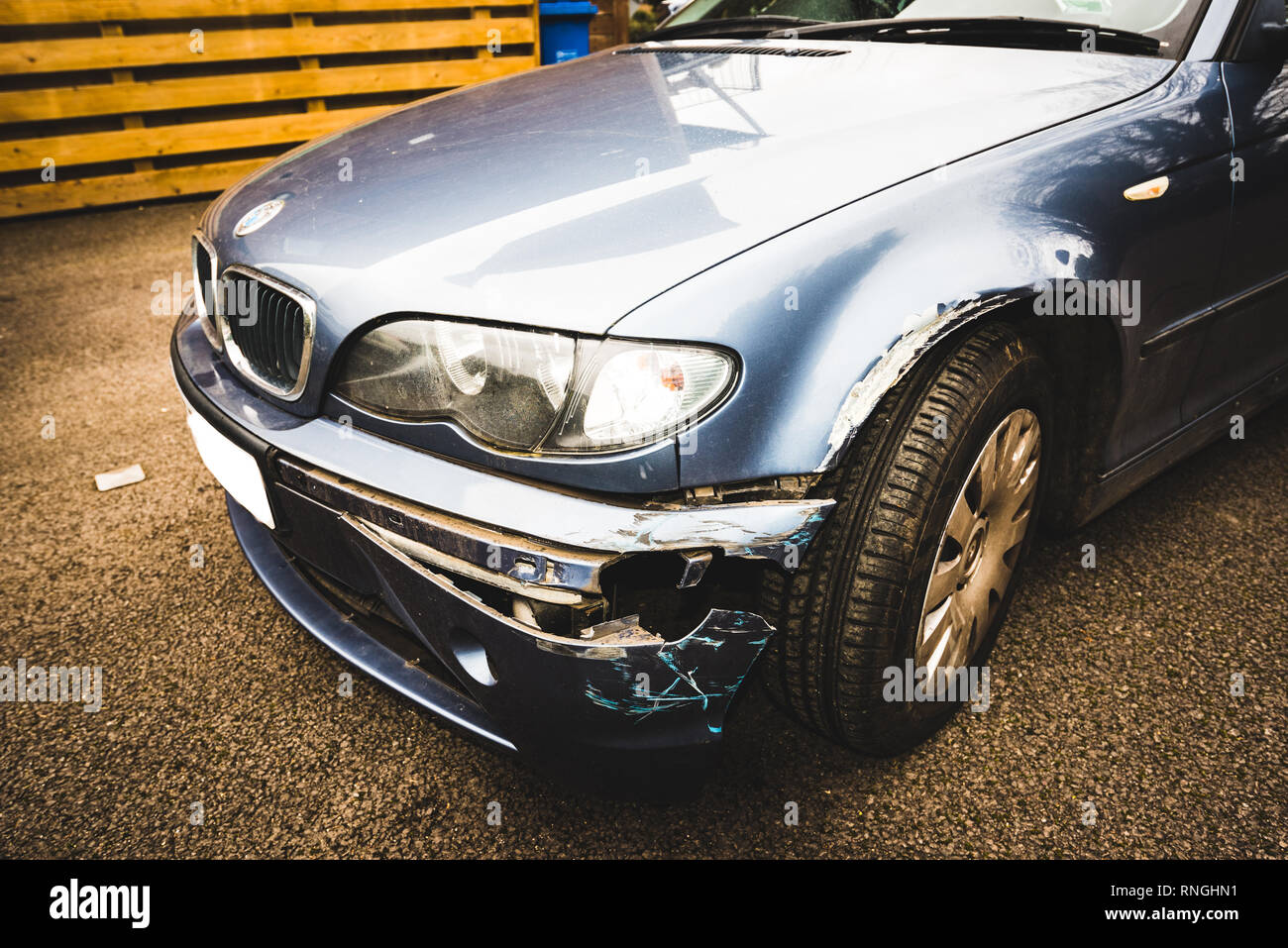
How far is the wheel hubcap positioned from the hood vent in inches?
35.5

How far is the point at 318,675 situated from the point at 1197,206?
1.96 meters

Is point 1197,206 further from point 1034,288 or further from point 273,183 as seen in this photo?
point 273,183

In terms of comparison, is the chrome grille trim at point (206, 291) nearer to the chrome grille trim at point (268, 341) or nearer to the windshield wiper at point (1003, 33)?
the chrome grille trim at point (268, 341)

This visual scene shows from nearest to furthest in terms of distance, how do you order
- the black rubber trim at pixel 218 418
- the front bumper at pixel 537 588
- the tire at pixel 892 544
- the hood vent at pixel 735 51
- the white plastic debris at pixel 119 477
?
the front bumper at pixel 537 588
the tire at pixel 892 544
the black rubber trim at pixel 218 418
the hood vent at pixel 735 51
the white plastic debris at pixel 119 477

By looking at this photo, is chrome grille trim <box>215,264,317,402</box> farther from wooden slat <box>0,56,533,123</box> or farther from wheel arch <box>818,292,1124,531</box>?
wooden slat <box>0,56,533,123</box>

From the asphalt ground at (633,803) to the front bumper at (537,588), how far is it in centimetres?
17

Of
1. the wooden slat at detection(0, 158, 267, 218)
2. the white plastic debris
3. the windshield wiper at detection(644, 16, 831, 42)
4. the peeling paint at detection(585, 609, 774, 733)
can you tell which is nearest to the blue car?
the peeling paint at detection(585, 609, 774, 733)

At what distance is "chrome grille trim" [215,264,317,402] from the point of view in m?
1.35

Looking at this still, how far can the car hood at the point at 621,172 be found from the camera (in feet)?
3.95

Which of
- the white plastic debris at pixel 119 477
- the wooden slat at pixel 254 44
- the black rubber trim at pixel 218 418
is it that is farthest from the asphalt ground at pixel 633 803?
the wooden slat at pixel 254 44

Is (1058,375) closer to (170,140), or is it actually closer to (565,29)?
(170,140)

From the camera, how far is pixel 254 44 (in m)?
5.37
